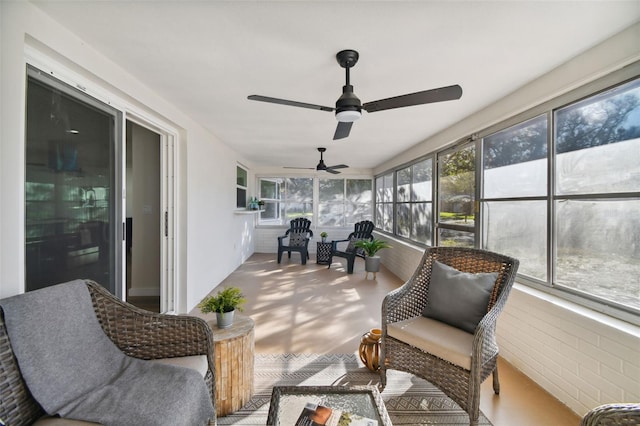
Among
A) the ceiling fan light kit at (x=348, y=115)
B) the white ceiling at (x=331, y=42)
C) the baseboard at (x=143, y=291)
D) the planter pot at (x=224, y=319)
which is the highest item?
the white ceiling at (x=331, y=42)

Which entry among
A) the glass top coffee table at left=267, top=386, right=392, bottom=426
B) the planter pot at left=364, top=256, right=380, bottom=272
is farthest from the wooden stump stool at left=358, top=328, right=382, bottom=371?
the planter pot at left=364, top=256, right=380, bottom=272

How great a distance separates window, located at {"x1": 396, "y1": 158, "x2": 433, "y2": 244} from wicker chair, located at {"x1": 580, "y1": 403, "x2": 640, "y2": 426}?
3277 mm

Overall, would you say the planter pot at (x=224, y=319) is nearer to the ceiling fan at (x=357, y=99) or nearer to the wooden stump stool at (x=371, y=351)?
the wooden stump stool at (x=371, y=351)

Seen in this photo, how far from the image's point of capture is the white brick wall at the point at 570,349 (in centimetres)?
150

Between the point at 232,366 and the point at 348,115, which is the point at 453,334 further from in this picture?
the point at 348,115

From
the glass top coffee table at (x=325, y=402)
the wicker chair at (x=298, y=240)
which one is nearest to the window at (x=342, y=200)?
the wicker chair at (x=298, y=240)

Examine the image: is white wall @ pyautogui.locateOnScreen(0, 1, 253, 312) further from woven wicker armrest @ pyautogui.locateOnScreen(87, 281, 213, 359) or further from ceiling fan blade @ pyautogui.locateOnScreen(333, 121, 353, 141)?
Result: ceiling fan blade @ pyautogui.locateOnScreen(333, 121, 353, 141)

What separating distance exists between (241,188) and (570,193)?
551 centimetres

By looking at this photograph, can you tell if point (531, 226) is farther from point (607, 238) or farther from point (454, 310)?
point (454, 310)

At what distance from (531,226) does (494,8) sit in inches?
67.8

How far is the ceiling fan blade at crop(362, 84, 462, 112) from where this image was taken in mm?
1722

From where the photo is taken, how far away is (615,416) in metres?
0.89

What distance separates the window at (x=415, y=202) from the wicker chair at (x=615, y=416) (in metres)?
3.28

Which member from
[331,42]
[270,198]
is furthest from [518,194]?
[270,198]
